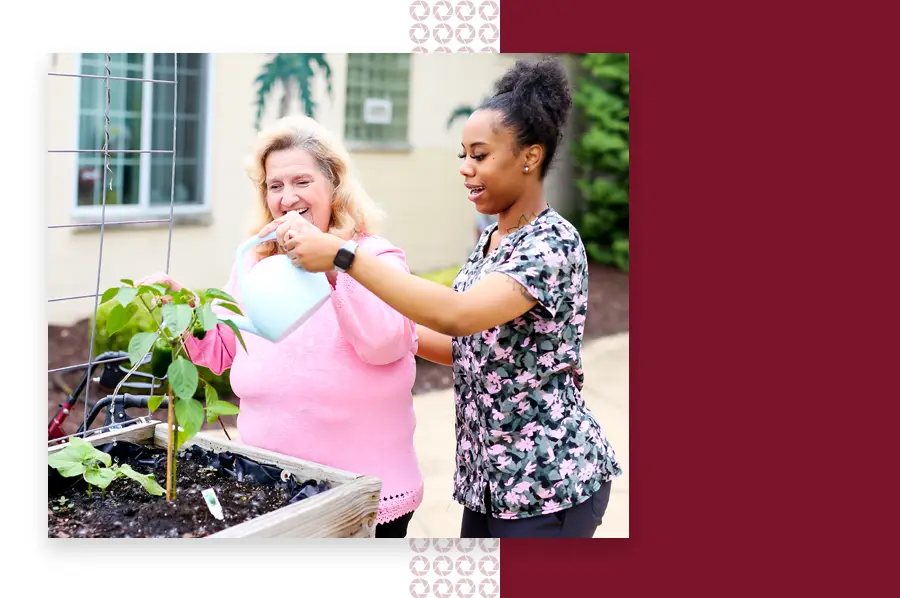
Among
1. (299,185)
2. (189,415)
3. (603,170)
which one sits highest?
(603,170)

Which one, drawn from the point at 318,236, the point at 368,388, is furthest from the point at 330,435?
the point at 318,236

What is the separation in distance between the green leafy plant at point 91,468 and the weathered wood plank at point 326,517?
0.19 m

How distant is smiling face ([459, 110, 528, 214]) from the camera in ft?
5.21

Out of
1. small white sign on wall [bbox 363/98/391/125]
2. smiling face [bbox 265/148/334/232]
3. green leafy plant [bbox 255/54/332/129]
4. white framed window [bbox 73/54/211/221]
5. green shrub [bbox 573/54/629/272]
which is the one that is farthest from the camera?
green shrub [bbox 573/54/629/272]

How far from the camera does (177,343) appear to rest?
1.62 meters

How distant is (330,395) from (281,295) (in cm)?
23

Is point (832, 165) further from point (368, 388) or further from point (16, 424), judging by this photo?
point (16, 424)

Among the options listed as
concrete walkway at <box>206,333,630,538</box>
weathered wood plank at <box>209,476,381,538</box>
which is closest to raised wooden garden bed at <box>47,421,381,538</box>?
weathered wood plank at <box>209,476,381,538</box>

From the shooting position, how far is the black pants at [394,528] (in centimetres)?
183

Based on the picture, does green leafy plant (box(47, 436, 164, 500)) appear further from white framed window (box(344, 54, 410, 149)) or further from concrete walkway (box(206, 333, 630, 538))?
white framed window (box(344, 54, 410, 149))

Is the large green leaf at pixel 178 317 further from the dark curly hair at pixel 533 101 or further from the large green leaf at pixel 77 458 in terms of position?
the dark curly hair at pixel 533 101

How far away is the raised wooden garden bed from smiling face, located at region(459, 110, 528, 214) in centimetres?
52

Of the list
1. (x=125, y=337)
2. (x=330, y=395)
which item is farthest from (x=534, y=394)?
(x=125, y=337)

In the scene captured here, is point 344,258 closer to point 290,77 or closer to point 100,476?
point 100,476
